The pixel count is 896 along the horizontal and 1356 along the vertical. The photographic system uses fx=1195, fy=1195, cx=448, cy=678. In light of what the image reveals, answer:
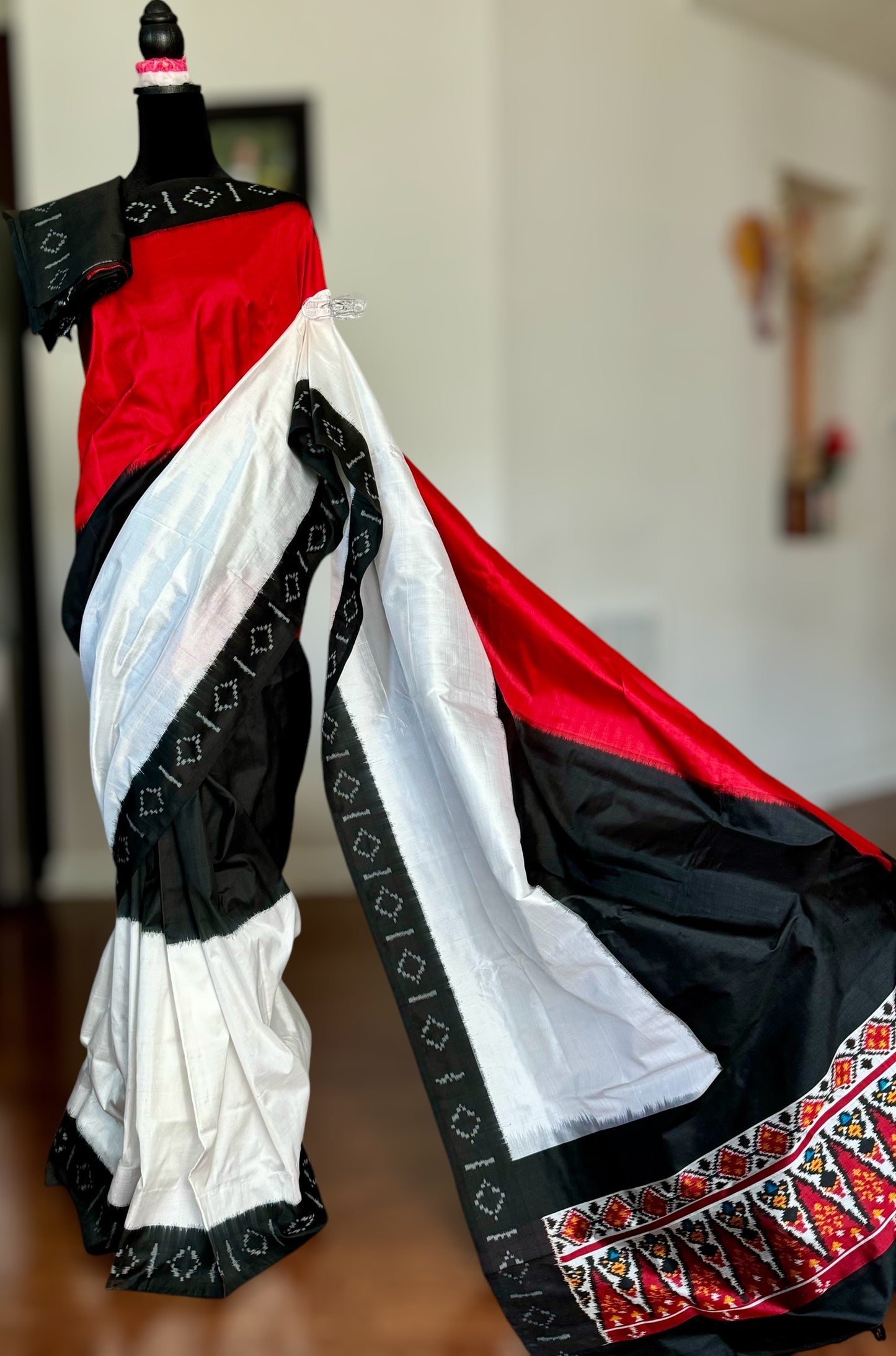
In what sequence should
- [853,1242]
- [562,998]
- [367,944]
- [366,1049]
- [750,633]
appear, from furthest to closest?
[750,633] → [367,944] → [366,1049] → [562,998] → [853,1242]

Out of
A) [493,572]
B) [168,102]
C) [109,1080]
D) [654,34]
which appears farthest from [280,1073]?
[654,34]

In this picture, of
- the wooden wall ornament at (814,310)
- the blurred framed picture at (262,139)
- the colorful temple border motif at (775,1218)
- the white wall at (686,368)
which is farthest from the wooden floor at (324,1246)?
the wooden wall ornament at (814,310)

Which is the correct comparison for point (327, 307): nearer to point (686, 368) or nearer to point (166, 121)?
point (166, 121)

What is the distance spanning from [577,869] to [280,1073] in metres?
0.47

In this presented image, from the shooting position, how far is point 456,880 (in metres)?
1.49

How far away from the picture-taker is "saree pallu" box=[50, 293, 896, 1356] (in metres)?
1.39

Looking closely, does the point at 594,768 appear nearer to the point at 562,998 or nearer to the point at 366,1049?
the point at 562,998

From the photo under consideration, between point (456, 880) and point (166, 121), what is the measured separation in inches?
40.8

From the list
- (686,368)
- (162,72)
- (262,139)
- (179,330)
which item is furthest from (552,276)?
(179,330)

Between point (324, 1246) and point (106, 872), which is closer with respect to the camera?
point (324, 1246)

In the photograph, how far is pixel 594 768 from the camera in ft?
4.88

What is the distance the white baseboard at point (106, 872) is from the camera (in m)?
3.37

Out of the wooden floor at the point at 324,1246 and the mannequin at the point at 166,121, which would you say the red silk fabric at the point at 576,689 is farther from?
the wooden floor at the point at 324,1246

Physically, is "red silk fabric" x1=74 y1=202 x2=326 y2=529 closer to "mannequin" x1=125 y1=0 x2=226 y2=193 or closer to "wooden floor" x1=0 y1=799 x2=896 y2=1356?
"mannequin" x1=125 y1=0 x2=226 y2=193
